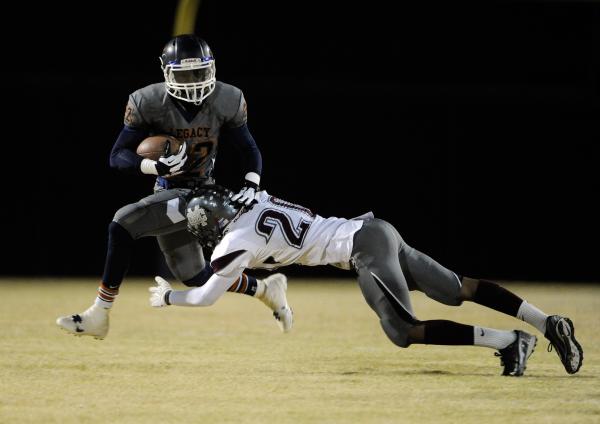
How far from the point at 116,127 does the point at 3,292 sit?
3083 mm

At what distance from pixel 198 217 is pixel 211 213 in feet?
0.21

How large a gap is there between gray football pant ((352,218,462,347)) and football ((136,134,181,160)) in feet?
3.62

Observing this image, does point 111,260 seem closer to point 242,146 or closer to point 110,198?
point 242,146

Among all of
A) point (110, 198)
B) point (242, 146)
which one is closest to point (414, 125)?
point (110, 198)

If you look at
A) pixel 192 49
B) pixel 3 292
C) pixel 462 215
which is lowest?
pixel 3 292

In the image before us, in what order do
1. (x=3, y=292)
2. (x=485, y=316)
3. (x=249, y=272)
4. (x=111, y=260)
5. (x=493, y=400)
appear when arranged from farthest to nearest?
1. (x=249, y=272)
2. (x=3, y=292)
3. (x=485, y=316)
4. (x=111, y=260)
5. (x=493, y=400)

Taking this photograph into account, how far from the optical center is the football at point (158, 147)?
4.68 metres

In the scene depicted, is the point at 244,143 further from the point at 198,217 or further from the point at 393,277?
the point at 393,277

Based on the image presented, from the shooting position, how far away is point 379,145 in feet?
36.1

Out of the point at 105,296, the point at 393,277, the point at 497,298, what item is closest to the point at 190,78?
the point at 105,296

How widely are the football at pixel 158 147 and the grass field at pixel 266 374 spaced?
103 centimetres

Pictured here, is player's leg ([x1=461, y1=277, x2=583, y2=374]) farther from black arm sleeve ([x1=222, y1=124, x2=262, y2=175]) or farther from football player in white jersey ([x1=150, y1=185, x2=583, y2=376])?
black arm sleeve ([x1=222, y1=124, x2=262, y2=175])

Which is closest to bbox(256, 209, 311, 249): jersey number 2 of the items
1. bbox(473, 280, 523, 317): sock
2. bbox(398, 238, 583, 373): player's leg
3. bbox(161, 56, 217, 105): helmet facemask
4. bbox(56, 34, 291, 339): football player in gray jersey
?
bbox(398, 238, 583, 373): player's leg

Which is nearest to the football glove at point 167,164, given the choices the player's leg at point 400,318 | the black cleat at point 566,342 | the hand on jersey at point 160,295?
the hand on jersey at point 160,295
